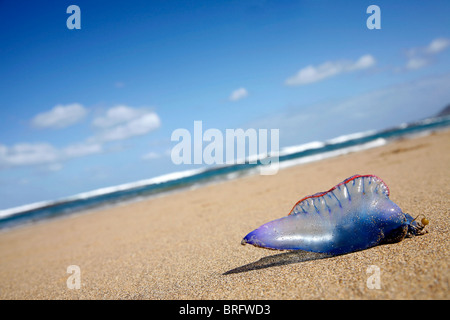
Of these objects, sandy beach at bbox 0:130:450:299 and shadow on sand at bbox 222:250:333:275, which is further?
shadow on sand at bbox 222:250:333:275

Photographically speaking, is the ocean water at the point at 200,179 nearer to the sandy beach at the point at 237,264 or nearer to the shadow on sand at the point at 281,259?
the sandy beach at the point at 237,264

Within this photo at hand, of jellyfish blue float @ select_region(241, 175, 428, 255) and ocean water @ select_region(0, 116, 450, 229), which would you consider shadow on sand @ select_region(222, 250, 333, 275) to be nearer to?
jellyfish blue float @ select_region(241, 175, 428, 255)

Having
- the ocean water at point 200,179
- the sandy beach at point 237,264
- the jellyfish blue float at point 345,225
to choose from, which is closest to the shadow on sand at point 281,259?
the sandy beach at point 237,264

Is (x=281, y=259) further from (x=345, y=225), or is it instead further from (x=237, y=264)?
(x=345, y=225)

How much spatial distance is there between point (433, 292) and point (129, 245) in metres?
3.87

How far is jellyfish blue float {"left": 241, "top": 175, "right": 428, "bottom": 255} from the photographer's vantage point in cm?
202

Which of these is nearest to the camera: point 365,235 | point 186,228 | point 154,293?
point 365,235

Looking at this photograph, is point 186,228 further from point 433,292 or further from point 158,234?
point 433,292

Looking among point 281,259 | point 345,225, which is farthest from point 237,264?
point 345,225

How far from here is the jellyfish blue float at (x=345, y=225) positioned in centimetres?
202

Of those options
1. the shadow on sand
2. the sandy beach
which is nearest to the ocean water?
the sandy beach

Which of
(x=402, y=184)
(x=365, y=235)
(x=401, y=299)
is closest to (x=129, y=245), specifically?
(x=365, y=235)

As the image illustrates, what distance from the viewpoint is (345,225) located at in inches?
79.8

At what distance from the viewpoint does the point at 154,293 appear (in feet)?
7.55
